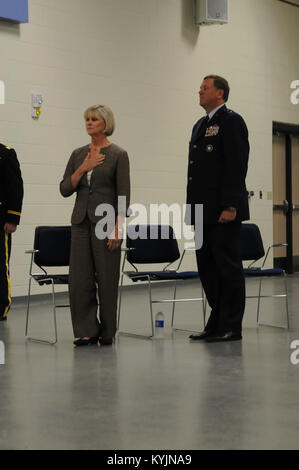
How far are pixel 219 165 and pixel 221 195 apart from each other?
19cm

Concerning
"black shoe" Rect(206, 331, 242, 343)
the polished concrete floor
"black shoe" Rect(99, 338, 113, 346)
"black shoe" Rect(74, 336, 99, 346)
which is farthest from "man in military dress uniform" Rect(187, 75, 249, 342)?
"black shoe" Rect(74, 336, 99, 346)

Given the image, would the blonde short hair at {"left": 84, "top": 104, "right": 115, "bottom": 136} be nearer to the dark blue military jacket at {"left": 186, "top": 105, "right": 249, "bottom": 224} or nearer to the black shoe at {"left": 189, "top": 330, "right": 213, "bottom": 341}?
the dark blue military jacket at {"left": 186, "top": 105, "right": 249, "bottom": 224}

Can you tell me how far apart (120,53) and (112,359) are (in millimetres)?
4644

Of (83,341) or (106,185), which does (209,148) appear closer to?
(106,185)

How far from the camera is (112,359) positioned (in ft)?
14.5

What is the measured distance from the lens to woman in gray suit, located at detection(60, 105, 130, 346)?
15.9ft

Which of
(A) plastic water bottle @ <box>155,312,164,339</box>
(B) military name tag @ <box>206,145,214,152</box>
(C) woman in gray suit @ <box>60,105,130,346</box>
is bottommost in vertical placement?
(A) plastic water bottle @ <box>155,312,164,339</box>

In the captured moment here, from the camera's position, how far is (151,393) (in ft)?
11.6

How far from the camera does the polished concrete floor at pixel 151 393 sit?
9.21 feet

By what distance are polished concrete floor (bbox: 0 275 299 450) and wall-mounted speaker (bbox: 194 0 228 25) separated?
15.0 feet

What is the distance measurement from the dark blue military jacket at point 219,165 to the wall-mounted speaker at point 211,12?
4.38 metres

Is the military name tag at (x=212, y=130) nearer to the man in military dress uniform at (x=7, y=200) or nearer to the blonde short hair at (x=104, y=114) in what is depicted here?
the blonde short hair at (x=104, y=114)

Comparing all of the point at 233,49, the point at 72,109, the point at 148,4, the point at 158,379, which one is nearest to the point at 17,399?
the point at 158,379

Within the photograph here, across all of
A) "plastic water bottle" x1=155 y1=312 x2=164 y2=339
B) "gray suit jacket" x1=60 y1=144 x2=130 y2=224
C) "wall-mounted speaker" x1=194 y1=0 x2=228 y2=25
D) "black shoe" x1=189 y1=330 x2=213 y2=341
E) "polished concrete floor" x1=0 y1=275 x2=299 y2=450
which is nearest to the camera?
"polished concrete floor" x1=0 y1=275 x2=299 y2=450
